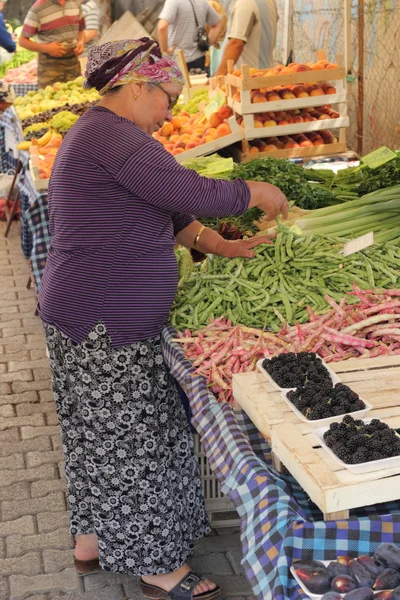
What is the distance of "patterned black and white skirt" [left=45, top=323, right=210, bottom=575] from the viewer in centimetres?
304

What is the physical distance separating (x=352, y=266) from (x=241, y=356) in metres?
0.76

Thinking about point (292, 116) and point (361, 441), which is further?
point (292, 116)

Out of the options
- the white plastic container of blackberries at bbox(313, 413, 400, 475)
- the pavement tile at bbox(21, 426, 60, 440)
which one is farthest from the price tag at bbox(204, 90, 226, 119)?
the white plastic container of blackberries at bbox(313, 413, 400, 475)

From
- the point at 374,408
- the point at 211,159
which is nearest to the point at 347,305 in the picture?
the point at 374,408

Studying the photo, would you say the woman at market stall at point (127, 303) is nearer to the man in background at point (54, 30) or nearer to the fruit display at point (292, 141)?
the fruit display at point (292, 141)

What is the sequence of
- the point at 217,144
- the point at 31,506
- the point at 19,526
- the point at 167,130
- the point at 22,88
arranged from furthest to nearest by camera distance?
1. the point at 22,88
2. the point at 167,130
3. the point at 217,144
4. the point at 31,506
5. the point at 19,526

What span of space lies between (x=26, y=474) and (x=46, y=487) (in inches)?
7.4

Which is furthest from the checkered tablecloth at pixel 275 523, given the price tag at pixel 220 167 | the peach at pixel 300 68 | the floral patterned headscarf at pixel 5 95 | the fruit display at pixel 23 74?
the fruit display at pixel 23 74

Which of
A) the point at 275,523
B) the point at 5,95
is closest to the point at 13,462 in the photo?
the point at 275,523

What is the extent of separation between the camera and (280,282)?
10.8 feet

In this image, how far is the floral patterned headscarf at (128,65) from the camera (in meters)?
2.79

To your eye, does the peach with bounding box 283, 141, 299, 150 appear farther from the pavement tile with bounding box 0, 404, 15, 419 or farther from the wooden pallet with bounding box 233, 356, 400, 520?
the wooden pallet with bounding box 233, 356, 400, 520

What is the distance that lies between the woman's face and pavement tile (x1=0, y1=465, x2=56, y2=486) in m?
2.23

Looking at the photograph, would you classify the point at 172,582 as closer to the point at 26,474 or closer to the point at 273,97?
the point at 26,474
